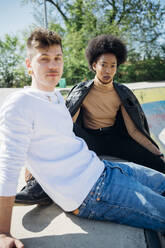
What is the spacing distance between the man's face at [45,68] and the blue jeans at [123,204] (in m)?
0.76

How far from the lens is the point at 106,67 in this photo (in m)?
3.03

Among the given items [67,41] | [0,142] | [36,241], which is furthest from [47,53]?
[67,41]

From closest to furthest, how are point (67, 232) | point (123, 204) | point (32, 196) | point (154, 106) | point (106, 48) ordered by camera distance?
1. point (123, 204)
2. point (67, 232)
3. point (32, 196)
4. point (106, 48)
5. point (154, 106)

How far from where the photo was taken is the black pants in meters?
2.82

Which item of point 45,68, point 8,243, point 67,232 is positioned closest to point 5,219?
point 8,243

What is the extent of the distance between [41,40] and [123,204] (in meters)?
1.26

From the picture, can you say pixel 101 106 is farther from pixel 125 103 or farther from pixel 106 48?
pixel 106 48

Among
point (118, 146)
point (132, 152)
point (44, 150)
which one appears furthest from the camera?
point (118, 146)

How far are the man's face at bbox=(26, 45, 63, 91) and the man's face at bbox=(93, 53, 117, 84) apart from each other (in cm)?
153

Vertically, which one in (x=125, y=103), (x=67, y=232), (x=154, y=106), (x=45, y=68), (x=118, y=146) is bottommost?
(x=67, y=232)

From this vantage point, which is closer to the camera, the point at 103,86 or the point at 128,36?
the point at 103,86

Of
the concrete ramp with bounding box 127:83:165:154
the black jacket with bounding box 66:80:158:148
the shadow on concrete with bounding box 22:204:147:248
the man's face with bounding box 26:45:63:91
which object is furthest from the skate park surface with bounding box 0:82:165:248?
the concrete ramp with bounding box 127:83:165:154

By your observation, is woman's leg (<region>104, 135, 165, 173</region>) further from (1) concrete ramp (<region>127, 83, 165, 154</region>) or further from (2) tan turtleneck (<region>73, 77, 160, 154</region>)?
(1) concrete ramp (<region>127, 83, 165, 154</region>)

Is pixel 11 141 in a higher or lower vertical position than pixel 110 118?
higher
